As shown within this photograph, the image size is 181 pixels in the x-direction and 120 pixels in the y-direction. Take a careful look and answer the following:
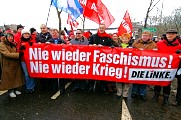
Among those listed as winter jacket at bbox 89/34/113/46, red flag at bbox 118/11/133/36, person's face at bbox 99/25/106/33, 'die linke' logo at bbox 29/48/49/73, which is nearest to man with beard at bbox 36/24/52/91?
'die linke' logo at bbox 29/48/49/73

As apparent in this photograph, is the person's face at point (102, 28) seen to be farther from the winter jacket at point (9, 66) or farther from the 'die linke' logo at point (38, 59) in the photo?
the winter jacket at point (9, 66)

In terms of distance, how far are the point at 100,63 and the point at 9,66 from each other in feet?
7.96

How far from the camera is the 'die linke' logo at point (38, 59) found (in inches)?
269

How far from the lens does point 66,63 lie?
22.6 ft

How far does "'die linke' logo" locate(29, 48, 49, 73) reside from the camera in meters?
6.83

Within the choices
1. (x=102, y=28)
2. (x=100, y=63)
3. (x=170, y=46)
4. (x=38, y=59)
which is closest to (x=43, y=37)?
(x=38, y=59)

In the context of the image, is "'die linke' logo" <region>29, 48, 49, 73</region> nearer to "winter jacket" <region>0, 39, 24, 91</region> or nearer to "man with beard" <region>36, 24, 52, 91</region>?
"winter jacket" <region>0, 39, 24, 91</region>

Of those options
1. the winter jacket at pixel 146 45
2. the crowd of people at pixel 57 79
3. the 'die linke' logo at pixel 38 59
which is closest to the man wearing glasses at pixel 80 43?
the crowd of people at pixel 57 79

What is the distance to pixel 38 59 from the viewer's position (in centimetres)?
689

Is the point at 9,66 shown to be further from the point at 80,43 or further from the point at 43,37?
the point at 80,43

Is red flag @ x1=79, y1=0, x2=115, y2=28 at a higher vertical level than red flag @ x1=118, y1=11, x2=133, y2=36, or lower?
higher

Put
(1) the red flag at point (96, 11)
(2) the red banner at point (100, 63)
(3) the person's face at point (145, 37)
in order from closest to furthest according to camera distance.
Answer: (2) the red banner at point (100, 63) < (3) the person's face at point (145, 37) < (1) the red flag at point (96, 11)

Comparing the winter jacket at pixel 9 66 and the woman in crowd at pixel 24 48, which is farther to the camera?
the woman in crowd at pixel 24 48

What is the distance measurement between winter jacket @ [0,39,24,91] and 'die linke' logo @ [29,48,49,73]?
15.1 inches
